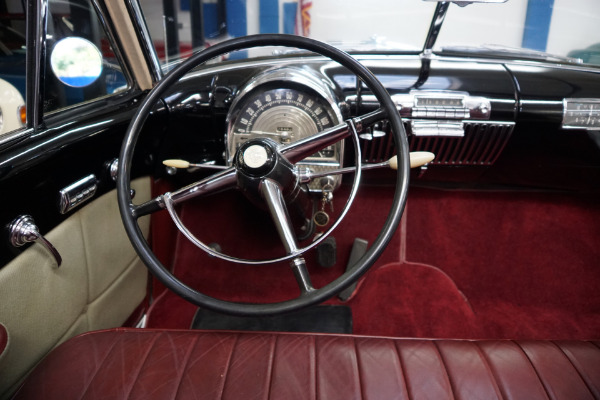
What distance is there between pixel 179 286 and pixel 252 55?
1.01 m

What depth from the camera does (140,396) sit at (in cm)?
93

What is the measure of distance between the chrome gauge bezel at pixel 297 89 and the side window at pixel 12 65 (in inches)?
22.7

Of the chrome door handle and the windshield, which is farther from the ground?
the windshield

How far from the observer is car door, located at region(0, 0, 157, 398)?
3.25 feet

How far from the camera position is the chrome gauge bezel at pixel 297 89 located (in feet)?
4.50

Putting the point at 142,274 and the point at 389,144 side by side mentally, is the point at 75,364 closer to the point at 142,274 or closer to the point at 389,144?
the point at 142,274

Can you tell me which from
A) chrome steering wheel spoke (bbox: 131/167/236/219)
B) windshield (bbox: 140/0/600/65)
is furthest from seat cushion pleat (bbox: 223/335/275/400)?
windshield (bbox: 140/0/600/65)

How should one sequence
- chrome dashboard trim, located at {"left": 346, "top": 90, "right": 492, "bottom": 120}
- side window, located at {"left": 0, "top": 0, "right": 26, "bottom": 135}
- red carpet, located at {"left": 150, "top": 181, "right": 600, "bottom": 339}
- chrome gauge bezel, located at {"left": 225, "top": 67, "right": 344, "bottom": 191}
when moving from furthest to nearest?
red carpet, located at {"left": 150, "top": 181, "right": 600, "bottom": 339} → chrome dashboard trim, located at {"left": 346, "top": 90, "right": 492, "bottom": 120} → chrome gauge bezel, located at {"left": 225, "top": 67, "right": 344, "bottom": 191} → side window, located at {"left": 0, "top": 0, "right": 26, "bottom": 135}

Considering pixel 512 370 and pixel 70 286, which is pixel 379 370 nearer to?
pixel 512 370

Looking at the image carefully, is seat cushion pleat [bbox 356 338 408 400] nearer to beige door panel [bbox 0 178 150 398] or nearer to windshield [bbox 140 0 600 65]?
beige door panel [bbox 0 178 150 398]

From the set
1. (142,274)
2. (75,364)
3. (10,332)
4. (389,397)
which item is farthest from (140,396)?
(142,274)

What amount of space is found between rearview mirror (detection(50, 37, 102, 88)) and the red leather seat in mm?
712

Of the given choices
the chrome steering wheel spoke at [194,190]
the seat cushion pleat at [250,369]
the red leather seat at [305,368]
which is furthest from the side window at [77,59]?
the seat cushion pleat at [250,369]

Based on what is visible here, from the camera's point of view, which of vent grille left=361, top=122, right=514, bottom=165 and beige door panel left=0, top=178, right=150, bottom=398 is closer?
beige door panel left=0, top=178, right=150, bottom=398
